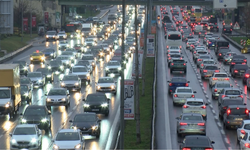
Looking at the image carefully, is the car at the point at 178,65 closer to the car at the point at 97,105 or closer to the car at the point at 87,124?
the car at the point at 97,105

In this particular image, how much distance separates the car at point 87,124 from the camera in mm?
32247

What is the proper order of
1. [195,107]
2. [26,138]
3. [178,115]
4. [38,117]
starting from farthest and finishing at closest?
[178,115]
[195,107]
[38,117]
[26,138]

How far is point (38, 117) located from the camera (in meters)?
34.7

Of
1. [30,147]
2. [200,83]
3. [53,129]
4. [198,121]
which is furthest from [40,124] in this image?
[200,83]

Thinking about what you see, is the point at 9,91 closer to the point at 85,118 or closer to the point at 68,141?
the point at 85,118

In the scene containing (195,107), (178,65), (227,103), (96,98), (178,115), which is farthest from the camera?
(178,65)

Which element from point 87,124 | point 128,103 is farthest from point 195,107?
→ point 128,103

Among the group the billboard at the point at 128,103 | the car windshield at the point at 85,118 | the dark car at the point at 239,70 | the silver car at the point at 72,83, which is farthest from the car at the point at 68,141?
the dark car at the point at 239,70

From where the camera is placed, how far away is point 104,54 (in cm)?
8638

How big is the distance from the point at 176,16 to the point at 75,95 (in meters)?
124

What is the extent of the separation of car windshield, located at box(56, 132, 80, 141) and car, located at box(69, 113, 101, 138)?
3.53 metres

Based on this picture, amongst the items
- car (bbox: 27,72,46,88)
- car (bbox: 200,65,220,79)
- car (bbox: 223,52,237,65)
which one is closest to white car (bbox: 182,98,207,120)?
car (bbox: 27,72,46,88)

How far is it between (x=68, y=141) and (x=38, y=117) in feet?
23.2

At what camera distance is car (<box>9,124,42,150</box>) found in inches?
1147
